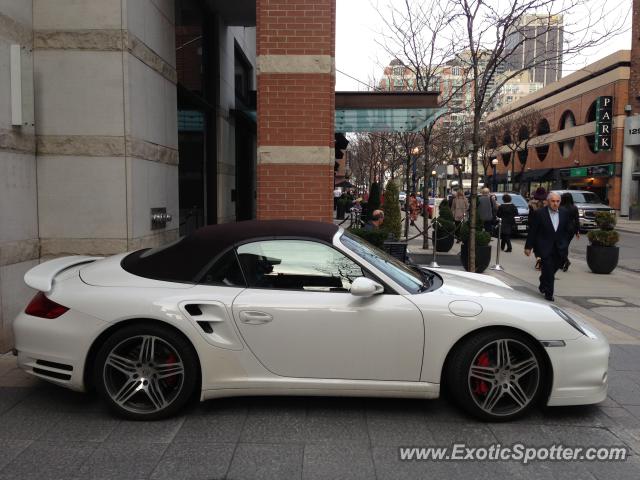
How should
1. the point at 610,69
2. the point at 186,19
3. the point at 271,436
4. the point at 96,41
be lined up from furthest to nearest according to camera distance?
the point at 610,69, the point at 186,19, the point at 96,41, the point at 271,436

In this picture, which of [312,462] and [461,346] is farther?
[461,346]

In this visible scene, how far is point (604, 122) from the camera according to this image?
40469 millimetres

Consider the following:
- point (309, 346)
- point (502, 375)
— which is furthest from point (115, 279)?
point (502, 375)

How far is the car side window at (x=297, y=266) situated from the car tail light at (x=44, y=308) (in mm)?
1333

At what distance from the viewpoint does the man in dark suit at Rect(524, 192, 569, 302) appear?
8555 mm

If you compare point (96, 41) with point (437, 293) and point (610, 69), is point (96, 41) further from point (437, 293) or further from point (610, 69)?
point (610, 69)

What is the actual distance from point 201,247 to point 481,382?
2.26 metres

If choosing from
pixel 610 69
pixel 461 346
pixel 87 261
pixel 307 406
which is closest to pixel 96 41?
pixel 87 261

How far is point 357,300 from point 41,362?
2.31m

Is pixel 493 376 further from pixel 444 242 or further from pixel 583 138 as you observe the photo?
pixel 583 138

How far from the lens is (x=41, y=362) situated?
13.0 ft

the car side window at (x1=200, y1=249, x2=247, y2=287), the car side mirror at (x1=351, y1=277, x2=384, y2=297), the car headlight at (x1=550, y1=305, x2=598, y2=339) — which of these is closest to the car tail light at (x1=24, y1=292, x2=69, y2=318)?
the car side window at (x1=200, y1=249, x2=247, y2=287)

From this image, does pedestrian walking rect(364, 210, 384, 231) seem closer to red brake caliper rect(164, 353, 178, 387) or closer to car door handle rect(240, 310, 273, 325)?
car door handle rect(240, 310, 273, 325)

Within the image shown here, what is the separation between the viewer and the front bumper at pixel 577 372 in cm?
384
